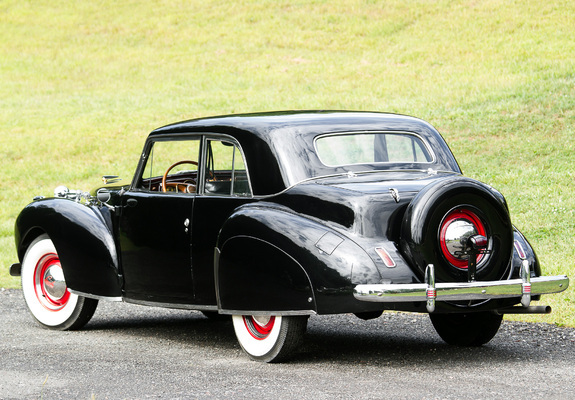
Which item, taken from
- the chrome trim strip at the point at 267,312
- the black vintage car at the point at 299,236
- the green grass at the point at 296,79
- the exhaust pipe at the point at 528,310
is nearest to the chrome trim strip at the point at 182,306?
the black vintage car at the point at 299,236

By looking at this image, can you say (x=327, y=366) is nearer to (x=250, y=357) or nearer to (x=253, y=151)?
(x=250, y=357)

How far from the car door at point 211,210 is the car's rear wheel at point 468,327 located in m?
1.77

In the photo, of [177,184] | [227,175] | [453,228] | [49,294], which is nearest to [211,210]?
[227,175]

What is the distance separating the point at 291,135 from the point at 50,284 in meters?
2.91

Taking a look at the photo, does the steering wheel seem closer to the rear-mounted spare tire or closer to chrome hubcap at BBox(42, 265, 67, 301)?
chrome hubcap at BBox(42, 265, 67, 301)

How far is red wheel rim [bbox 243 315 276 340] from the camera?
18.7ft

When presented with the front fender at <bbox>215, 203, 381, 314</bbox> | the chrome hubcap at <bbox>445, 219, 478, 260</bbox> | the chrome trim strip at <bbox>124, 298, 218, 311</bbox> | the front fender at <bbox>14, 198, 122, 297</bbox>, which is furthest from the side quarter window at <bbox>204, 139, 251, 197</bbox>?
the chrome hubcap at <bbox>445, 219, 478, 260</bbox>

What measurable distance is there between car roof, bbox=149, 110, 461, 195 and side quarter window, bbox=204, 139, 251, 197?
0.29 feet

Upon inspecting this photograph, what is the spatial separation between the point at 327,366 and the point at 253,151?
164 cm

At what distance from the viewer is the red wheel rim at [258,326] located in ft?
18.7

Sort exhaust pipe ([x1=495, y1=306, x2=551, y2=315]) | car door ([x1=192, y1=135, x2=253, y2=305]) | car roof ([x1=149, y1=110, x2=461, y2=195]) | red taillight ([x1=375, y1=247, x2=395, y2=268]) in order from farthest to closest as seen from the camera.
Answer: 1. car door ([x1=192, y1=135, x2=253, y2=305])
2. car roof ([x1=149, y1=110, x2=461, y2=195])
3. exhaust pipe ([x1=495, y1=306, x2=551, y2=315])
4. red taillight ([x1=375, y1=247, x2=395, y2=268])

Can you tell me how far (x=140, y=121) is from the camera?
24469 mm

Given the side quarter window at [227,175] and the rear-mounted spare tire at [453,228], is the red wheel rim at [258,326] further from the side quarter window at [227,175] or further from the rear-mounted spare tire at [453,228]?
the rear-mounted spare tire at [453,228]

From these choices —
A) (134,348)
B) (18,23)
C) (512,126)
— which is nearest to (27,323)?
(134,348)
